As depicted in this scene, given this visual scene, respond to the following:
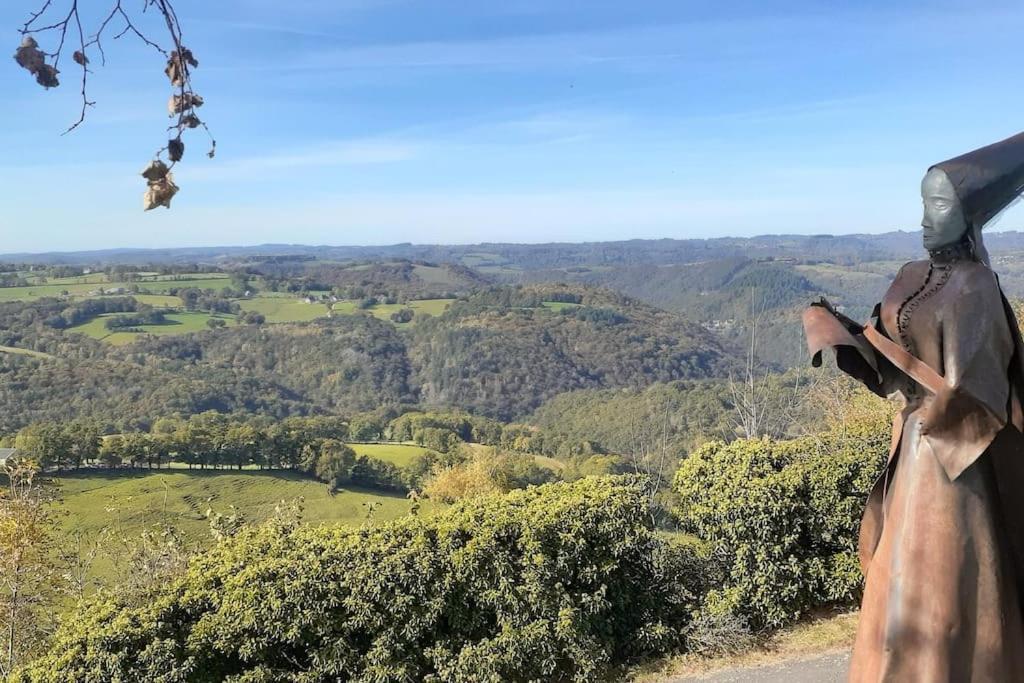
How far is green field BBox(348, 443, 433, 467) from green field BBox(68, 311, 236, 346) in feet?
210

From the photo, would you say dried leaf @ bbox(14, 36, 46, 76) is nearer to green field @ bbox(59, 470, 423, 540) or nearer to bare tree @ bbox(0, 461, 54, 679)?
bare tree @ bbox(0, 461, 54, 679)

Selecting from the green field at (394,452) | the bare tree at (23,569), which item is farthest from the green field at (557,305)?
the bare tree at (23,569)

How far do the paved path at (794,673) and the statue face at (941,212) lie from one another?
6587 mm

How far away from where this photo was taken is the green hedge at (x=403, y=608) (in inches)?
307

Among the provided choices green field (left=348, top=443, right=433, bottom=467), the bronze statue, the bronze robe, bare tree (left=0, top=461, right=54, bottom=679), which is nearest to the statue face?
the bronze statue

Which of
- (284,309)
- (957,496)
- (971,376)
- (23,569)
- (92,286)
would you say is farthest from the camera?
(284,309)

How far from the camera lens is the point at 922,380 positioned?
129 inches

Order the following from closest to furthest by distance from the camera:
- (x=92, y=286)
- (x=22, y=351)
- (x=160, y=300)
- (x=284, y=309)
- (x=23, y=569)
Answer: (x=23, y=569)
(x=22, y=351)
(x=160, y=300)
(x=92, y=286)
(x=284, y=309)

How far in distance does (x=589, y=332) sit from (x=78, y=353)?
7818 centimetres

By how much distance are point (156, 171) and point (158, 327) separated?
123733mm

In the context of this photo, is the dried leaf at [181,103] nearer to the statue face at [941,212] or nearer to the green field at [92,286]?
the statue face at [941,212]

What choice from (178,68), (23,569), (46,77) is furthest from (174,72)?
(23,569)

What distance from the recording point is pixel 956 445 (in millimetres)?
3215

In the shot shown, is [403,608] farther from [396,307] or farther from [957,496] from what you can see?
[396,307]
